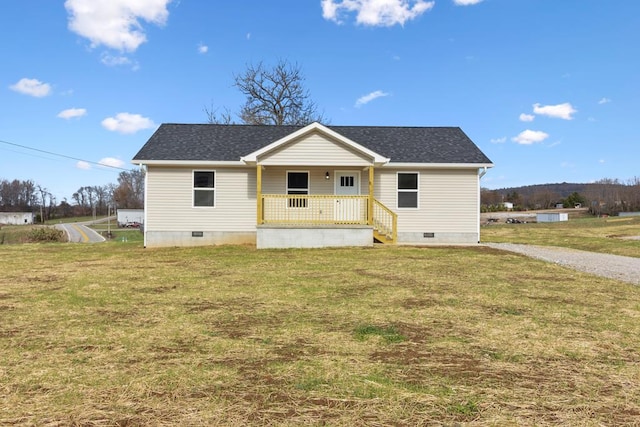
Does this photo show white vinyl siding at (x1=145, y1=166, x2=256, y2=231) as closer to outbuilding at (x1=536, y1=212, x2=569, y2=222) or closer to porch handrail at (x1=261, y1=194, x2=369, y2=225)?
porch handrail at (x1=261, y1=194, x2=369, y2=225)

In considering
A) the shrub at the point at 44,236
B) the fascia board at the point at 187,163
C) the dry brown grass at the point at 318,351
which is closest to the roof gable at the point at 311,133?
the fascia board at the point at 187,163

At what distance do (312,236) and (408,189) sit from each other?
423 cm

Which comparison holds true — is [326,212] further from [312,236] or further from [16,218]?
[16,218]

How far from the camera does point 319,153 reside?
555 inches

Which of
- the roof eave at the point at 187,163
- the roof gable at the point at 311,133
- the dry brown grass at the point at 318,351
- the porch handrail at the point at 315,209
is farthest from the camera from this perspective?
the roof eave at the point at 187,163

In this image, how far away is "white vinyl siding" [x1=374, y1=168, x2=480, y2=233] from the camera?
15.4 m

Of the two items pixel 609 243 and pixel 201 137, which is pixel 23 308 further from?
pixel 609 243

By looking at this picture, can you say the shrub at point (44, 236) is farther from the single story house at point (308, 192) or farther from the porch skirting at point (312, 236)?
the porch skirting at point (312, 236)

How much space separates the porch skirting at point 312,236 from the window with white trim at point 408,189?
7.66ft

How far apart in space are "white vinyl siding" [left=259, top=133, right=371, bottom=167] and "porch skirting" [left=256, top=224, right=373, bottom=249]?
2.17m

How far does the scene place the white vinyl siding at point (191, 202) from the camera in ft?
48.8

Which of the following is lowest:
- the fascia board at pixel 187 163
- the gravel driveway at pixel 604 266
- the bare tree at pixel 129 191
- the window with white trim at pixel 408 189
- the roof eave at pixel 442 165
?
the gravel driveway at pixel 604 266

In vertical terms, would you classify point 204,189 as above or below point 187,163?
below

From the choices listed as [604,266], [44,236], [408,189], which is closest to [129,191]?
[44,236]
